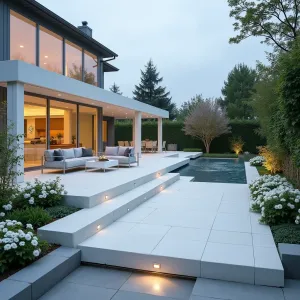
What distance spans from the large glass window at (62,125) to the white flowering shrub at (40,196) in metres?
6.51

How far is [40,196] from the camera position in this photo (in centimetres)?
561

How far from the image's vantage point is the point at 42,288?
343 cm

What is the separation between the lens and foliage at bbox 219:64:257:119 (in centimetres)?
3669

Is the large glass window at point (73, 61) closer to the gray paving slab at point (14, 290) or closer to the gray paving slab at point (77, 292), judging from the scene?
the gray paving slab at point (77, 292)

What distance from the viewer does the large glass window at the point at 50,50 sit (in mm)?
11898

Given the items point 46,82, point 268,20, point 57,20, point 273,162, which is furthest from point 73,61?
point 273,162

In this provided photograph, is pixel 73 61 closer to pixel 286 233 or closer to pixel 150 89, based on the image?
pixel 286 233

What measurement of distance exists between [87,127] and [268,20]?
9.70m

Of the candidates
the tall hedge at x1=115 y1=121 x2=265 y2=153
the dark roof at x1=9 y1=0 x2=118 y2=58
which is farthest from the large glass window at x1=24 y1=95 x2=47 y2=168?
the tall hedge at x1=115 y1=121 x2=265 y2=153

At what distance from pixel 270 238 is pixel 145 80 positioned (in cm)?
3869

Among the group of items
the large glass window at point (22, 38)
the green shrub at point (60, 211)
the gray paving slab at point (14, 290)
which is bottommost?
the gray paving slab at point (14, 290)

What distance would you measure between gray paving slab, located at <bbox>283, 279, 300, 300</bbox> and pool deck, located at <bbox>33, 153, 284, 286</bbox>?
4.2 inches

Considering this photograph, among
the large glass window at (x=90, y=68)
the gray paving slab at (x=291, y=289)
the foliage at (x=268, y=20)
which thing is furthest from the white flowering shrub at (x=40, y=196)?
the foliage at (x=268, y=20)

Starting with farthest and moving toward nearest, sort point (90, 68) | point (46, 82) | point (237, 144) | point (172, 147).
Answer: point (172, 147) → point (237, 144) → point (90, 68) → point (46, 82)
